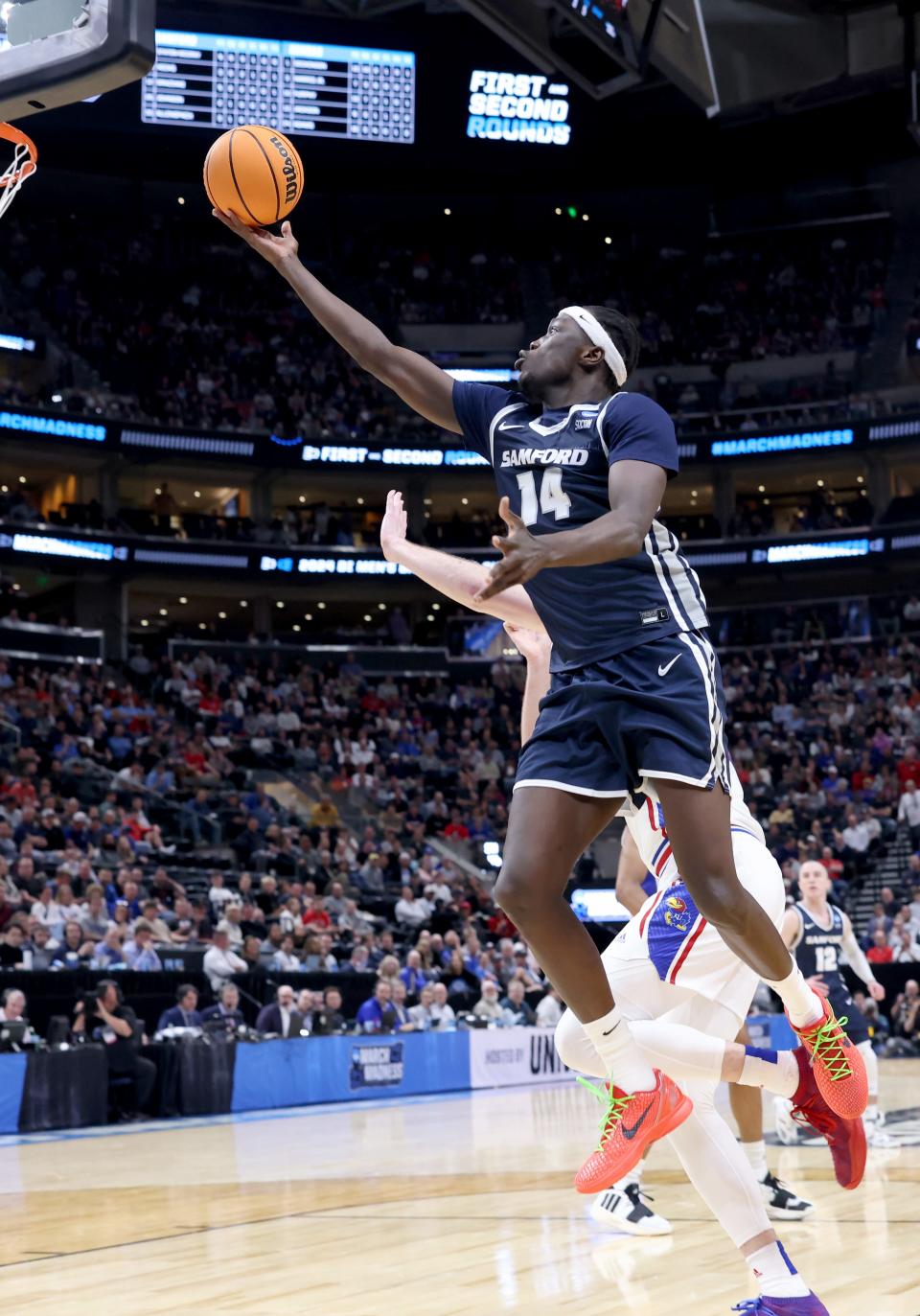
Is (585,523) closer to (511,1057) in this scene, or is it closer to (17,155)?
(17,155)

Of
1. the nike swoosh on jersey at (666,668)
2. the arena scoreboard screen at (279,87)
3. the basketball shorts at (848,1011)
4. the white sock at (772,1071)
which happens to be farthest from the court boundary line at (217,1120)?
the arena scoreboard screen at (279,87)

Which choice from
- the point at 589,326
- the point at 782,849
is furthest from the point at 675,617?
the point at 782,849

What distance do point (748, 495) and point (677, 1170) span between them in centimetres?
3689

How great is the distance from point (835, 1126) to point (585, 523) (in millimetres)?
2333

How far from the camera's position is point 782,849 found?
3188 cm

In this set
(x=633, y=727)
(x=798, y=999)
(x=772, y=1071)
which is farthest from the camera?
(x=772, y=1071)

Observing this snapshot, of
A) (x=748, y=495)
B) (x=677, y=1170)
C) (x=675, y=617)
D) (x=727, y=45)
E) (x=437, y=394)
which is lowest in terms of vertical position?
(x=677, y=1170)

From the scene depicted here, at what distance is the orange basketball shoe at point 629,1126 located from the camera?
16.7 ft

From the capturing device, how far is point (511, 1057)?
21656 millimetres

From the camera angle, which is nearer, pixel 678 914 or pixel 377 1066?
pixel 678 914

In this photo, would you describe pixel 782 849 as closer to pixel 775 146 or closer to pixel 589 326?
pixel 775 146

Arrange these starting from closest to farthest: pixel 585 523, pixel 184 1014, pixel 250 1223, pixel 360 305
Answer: pixel 585 523
pixel 250 1223
pixel 184 1014
pixel 360 305

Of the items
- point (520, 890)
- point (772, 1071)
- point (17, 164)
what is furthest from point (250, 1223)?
point (17, 164)

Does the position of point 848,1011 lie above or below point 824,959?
below
